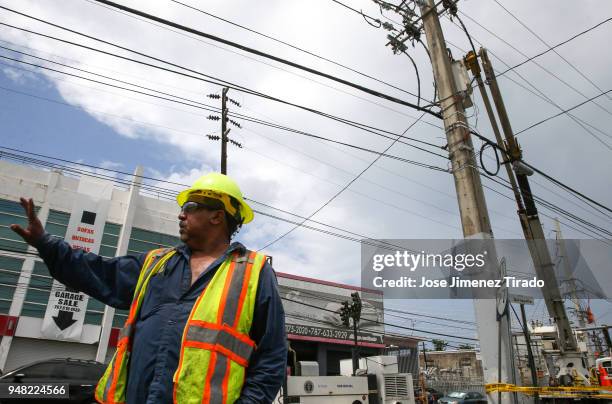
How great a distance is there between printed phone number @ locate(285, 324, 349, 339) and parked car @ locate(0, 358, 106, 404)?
64.3 ft

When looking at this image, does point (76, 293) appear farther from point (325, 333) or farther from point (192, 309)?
point (192, 309)

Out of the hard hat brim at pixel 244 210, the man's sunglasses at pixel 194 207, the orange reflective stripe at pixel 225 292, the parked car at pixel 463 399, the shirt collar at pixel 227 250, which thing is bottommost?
the parked car at pixel 463 399

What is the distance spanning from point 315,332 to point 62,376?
867 inches

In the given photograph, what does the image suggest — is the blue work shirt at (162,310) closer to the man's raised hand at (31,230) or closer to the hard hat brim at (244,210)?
the man's raised hand at (31,230)

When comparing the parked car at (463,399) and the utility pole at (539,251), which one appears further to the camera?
the parked car at (463,399)

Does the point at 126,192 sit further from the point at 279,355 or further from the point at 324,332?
the point at 279,355

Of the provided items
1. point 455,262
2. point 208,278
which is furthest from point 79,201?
point 208,278

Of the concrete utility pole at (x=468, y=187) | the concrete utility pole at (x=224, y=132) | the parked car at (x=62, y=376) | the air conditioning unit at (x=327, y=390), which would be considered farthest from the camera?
the concrete utility pole at (x=224, y=132)

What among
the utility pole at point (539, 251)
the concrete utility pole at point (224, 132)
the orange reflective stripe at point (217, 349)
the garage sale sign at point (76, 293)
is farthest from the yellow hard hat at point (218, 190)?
the garage sale sign at point (76, 293)

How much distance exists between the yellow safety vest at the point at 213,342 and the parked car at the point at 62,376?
7731 millimetres

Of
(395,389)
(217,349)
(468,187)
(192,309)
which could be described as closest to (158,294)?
(192,309)

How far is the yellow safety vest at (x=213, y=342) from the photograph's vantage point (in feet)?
5.53

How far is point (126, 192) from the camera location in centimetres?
2489

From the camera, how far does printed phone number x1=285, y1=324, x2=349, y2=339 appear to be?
28125 mm
